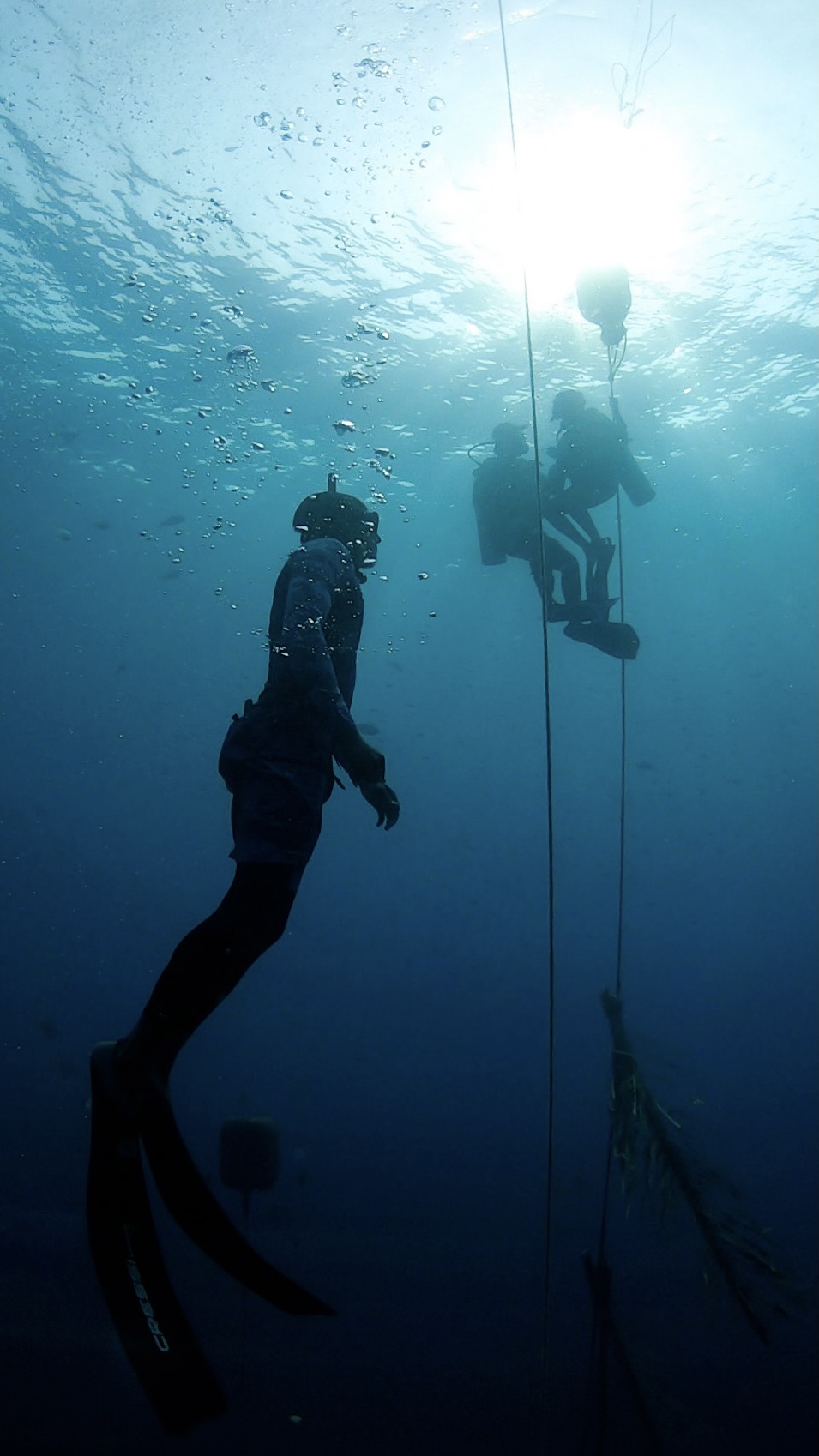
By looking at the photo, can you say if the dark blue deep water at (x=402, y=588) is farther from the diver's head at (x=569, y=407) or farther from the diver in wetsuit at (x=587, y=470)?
the diver in wetsuit at (x=587, y=470)

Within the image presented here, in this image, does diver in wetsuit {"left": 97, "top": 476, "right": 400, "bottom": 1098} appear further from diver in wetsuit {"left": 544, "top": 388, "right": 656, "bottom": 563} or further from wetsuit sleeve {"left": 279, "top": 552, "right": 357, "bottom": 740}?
diver in wetsuit {"left": 544, "top": 388, "right": 656, "bottom": 563}

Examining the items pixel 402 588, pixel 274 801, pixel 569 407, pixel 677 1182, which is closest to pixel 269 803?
pixel 274 801

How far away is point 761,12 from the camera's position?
689cm

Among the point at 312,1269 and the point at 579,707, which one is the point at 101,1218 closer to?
the point at 312,1269

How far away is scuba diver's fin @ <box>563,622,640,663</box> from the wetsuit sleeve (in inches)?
153

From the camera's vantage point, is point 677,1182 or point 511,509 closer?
point 677,1182

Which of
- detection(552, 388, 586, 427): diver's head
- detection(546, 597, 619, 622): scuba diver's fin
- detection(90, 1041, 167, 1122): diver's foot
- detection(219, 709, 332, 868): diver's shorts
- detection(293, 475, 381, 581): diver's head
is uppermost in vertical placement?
detection(552, 388, 586, 427): diver's head

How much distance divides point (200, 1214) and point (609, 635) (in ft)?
17.7

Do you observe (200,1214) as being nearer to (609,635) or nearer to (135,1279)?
(135,1279)

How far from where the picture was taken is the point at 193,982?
8.52 ft

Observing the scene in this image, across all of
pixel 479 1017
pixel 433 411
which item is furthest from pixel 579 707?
pixel 433 411

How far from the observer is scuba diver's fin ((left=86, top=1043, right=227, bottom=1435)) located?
266 centimetres

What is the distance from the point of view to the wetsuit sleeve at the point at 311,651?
2914mm

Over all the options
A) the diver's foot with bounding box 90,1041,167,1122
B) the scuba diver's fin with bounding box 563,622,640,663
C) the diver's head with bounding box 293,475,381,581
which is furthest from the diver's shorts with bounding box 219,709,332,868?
the scuba diver's fin with bounding box 563,622,640,663
